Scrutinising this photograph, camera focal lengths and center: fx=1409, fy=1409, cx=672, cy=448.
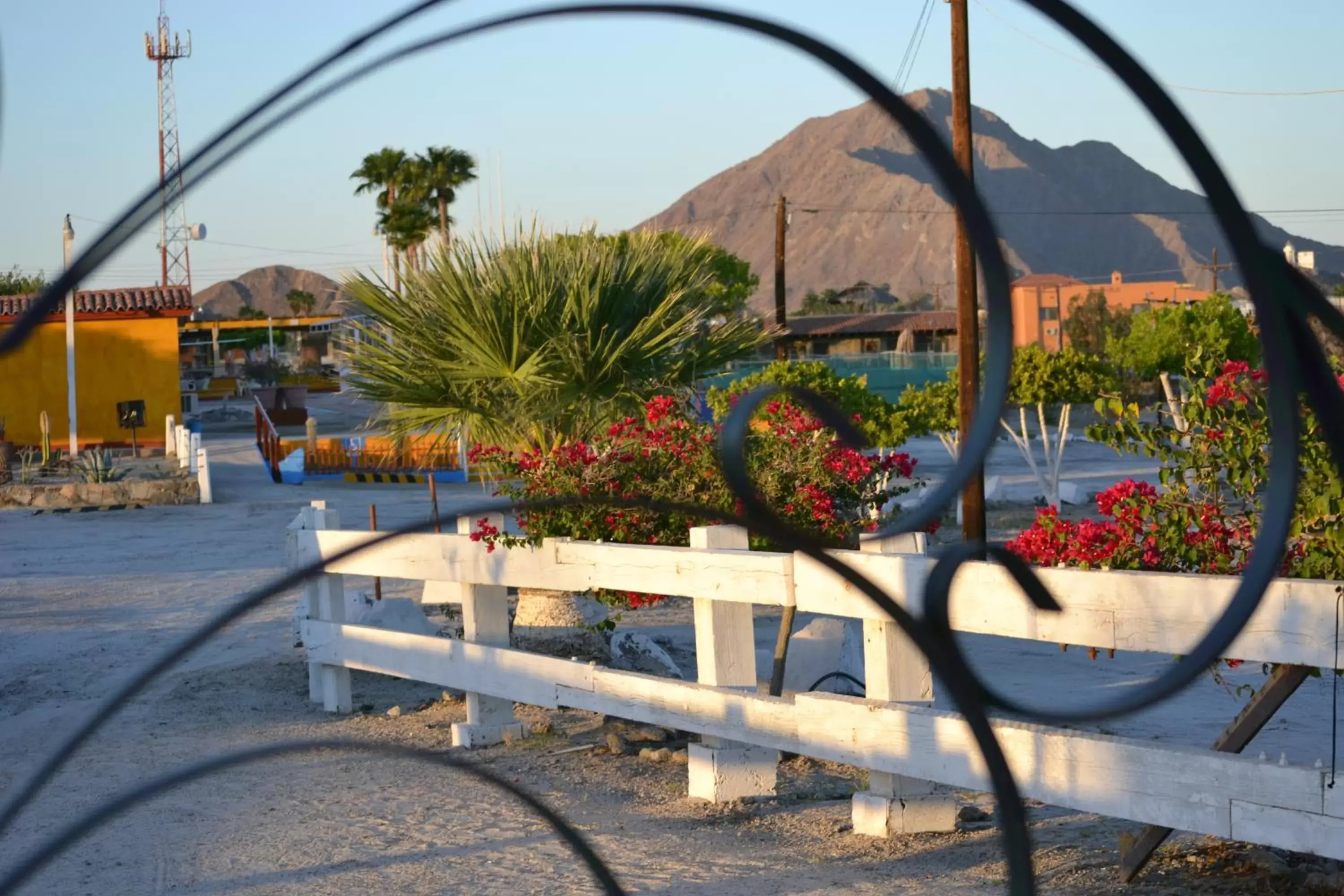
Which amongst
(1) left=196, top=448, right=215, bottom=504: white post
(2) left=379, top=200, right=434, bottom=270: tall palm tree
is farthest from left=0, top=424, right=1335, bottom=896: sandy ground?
(2) left=379, top=200, right=434, bottom=270: tall palm tree

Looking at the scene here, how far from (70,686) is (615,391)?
3860mm

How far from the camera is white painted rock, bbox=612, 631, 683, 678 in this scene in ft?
28.9

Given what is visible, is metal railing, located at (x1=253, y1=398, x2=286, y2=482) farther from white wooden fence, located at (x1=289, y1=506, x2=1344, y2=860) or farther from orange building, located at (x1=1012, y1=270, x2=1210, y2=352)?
orange building, located at (x1=1012, y1=270, x2=1210, y2=352)

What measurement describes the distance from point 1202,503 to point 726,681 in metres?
2.01

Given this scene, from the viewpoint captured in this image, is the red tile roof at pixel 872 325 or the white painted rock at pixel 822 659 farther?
the red tile roof at pixel 872 325

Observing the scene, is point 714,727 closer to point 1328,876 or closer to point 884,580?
point 884,580

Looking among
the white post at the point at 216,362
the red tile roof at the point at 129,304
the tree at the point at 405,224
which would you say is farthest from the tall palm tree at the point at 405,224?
the red tile roof at the point at 129,304

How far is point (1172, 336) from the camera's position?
116 feet

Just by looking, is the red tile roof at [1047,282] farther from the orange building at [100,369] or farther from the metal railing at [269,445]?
the orange building at [100,369]

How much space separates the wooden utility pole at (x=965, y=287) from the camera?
15.8m

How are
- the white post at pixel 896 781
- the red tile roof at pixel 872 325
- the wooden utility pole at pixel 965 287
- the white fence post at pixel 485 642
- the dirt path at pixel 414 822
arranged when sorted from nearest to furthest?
the dirt path at pixel 414 822
the white post at pixel 896 781
the white fence post at pixel 485 642
the wooden utility pole at pixel 965 287
the red tile roof at pixel 872 325

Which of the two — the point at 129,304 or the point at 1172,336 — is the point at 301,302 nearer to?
the point at 129,304

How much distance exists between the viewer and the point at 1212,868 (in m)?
4.67

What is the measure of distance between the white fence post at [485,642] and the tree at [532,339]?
1913 mm
